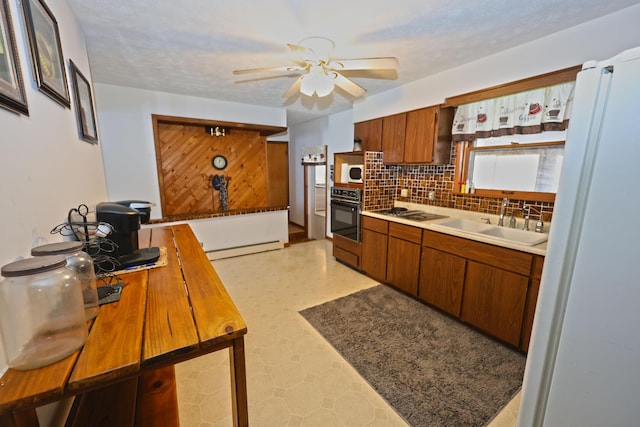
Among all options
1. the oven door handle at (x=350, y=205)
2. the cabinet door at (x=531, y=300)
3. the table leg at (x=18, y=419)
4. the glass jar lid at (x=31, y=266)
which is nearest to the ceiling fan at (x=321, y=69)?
the oven door handle at (x=350, y=205)

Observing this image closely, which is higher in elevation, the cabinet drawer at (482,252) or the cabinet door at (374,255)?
the cabinet drawer at (482,252)

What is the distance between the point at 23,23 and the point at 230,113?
117 inches

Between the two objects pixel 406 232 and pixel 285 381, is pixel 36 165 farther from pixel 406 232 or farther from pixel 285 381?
pixel 406 232

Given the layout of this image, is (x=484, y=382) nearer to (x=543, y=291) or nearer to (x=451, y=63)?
(x=543, y=291)

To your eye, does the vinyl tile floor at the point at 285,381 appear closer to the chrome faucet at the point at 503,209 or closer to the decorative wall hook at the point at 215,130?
the chrome faucet at the point at 503,209

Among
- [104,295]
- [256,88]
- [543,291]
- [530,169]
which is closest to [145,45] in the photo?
[256,88]

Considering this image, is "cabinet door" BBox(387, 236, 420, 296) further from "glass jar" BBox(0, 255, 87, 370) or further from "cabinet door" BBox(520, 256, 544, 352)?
"glass jar" BBox(0, 255, 87, 370)

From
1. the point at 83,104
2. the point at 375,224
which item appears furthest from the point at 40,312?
→ the point at 375,224

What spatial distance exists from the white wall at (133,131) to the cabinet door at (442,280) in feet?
11.7

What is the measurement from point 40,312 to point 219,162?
371cm

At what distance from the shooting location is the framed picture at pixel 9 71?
0.85m

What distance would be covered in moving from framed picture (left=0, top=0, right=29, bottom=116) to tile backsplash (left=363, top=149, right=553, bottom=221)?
292 centimetres

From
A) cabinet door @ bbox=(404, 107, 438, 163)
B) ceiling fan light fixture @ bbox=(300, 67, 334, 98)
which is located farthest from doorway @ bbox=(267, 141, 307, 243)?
Answer: ceiling fan light fixture @ bbox=(300, 67, 334, 98)

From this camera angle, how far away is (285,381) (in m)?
1.77
